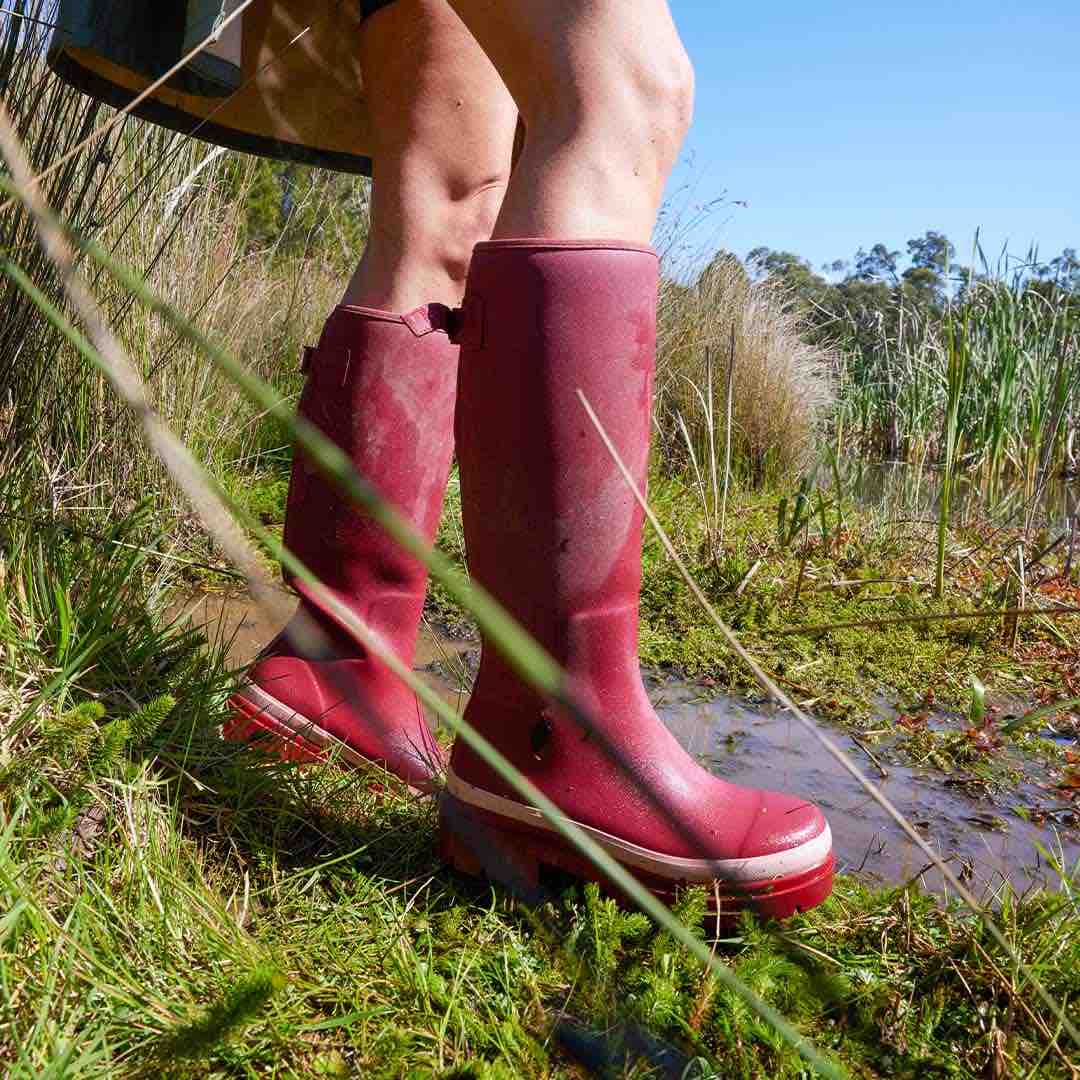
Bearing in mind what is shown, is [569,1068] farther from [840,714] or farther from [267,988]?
[840,714]

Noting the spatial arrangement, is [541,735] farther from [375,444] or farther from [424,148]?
[424,148]

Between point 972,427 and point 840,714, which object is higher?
point 972,427

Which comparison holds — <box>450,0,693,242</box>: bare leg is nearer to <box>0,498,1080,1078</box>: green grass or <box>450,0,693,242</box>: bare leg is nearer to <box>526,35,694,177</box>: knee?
<box>526,35,694,177</box>: knee

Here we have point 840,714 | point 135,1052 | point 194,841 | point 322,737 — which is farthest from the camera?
point 840,714

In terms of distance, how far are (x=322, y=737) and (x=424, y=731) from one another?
153 millimetres

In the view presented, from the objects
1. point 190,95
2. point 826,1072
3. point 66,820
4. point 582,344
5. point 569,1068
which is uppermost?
point 190,95

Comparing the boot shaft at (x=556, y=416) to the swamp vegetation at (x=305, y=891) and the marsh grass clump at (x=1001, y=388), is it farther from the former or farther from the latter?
the marsh grass clump at (x=1001, y=388)

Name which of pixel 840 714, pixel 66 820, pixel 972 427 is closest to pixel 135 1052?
pixel 66 820

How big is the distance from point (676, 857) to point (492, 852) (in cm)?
20

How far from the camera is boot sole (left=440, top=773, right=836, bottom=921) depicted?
1035 millimetres

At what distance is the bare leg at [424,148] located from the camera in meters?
1.40

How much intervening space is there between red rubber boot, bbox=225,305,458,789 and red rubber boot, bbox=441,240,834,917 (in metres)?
0.27

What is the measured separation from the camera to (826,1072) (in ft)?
1.05

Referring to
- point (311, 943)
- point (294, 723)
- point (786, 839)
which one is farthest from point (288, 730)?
point (786, 839)
